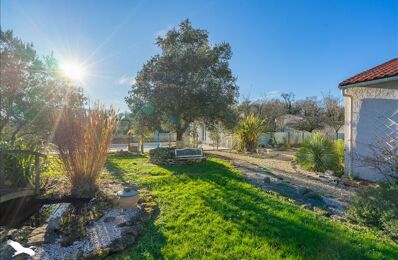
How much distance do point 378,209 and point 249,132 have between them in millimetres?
11334

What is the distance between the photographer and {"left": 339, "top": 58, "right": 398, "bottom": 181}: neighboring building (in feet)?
22.7

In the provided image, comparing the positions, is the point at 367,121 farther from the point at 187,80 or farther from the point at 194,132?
the point at 194,132

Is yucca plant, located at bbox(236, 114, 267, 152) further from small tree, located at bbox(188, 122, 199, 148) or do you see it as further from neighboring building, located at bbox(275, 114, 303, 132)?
neighboring building, located at bbox(275, 114, 303, 132)

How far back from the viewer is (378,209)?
412 centimetres

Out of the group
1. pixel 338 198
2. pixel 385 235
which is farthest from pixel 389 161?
pixel 385 235

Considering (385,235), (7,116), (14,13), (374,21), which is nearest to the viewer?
(385,235)

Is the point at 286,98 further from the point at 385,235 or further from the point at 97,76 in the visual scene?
the point at 385,235

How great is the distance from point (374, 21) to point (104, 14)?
→ 9.07 meters

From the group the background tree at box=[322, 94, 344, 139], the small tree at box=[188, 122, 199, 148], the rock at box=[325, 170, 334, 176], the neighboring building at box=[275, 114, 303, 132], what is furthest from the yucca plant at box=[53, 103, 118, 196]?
the neighboring building at box=[275, 114, 303, 132]

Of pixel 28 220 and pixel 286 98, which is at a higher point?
pixel 286 98

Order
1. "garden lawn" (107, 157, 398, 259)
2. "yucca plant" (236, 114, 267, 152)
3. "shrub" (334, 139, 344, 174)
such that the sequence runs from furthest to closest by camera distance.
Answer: "yucca plant" (236, 114, 267, 152) < "shrub" (334, 139, 344, 174) < "garden lawn" (107, 157, 398, 259)

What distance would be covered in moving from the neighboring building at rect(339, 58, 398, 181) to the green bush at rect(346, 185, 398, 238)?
9.13 feet

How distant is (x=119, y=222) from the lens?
13.0ft

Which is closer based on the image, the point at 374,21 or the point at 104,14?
the point at 104,14
